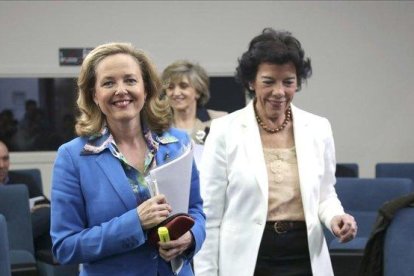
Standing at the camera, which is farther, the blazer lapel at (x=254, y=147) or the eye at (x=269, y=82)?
the eye at (x=269, y=82)

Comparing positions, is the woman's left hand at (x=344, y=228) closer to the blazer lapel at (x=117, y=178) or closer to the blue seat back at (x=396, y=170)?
the blazer lapel at (x=117, y=178)

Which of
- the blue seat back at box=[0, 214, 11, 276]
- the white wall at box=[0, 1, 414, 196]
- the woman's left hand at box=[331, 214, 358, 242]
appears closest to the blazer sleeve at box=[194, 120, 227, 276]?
the woman's left hand at box=[331, 214, 358, 242]

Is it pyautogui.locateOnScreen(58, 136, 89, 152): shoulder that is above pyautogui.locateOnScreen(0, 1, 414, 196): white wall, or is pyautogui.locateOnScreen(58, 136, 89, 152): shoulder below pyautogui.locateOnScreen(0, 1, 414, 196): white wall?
above

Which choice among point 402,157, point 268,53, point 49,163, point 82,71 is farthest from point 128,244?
point 402,157

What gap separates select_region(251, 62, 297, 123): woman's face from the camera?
2834mm

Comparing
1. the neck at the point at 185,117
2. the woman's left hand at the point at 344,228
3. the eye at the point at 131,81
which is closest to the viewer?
the eye at the point at 131,81

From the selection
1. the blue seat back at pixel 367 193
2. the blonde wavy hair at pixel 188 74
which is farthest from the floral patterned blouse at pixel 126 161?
the blue seat back at pixel 367 193

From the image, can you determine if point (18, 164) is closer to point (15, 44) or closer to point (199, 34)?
point (15, 44)

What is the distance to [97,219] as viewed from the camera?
2.11 m

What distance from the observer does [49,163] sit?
897 cm

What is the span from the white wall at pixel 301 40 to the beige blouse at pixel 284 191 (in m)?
6.38

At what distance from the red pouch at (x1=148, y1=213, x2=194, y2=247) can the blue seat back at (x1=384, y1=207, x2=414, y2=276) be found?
0.94m

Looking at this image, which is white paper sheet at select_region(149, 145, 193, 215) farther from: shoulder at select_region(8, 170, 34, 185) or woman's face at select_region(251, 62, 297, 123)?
shoulder at select_region(8, 170, 34, 185)

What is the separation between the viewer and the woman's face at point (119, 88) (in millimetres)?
2131
